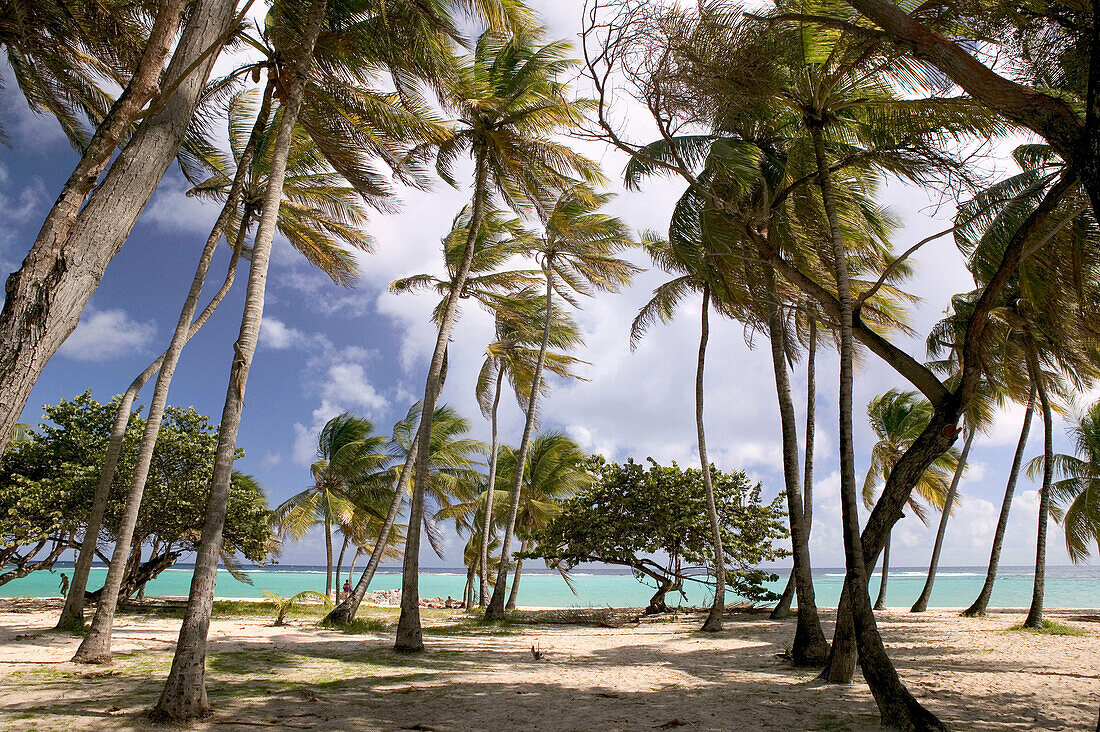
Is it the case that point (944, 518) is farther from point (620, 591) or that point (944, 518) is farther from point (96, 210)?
point (620, 591)

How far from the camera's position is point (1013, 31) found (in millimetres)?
5359

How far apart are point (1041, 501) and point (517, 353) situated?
13807mm

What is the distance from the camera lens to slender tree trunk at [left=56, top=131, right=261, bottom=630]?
28.3 feet

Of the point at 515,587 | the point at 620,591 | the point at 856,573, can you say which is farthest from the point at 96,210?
the point at 620,591

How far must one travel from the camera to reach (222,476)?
17.9 feet

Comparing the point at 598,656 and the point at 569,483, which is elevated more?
the point at 569,483

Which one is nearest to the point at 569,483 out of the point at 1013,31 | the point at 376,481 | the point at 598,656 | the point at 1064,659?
the point at 376,481

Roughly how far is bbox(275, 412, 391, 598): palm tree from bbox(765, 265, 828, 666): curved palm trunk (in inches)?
626

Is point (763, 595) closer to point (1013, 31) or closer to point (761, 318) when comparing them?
point (761, 318)

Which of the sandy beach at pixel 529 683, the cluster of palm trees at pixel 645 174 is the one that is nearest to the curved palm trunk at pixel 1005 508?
the cluster of palm trees at pixel 645 174

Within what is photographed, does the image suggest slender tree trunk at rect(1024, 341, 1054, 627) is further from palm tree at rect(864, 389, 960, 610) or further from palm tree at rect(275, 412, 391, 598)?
palm tree at rect(275, 412, 391, 598)

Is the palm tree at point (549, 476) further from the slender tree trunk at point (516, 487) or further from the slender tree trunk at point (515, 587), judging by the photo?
the slender tree trunk at point (516, 487)

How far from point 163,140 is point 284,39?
4218mm

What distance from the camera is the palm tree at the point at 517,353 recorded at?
1797 centimetres
